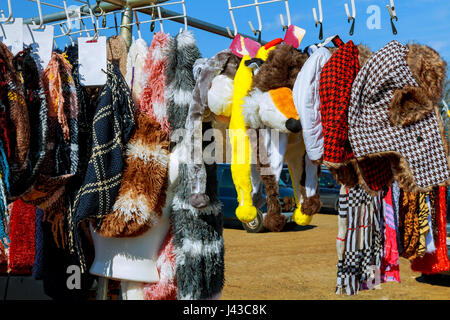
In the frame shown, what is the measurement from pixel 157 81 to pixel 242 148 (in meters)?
0.58

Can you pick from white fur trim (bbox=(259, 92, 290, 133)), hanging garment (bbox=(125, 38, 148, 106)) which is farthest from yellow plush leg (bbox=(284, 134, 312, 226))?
hanging garment (bbox=(125, 38, 148, 106))

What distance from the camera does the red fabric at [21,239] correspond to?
251 cm

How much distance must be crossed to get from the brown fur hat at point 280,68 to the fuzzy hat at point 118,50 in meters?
0.94

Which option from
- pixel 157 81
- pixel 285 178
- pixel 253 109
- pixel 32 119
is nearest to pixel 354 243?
pixel 253 109

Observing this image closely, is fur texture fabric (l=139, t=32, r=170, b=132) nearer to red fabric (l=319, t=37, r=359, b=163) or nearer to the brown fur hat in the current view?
the brown fur hat

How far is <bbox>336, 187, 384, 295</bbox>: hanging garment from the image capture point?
2270 mm

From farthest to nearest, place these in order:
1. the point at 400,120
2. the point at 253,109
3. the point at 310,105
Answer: the point at 253,109 → the point at 310,105 → the point at 400,120

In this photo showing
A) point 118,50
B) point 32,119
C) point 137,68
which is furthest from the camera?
point 118,50

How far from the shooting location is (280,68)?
1768 mm

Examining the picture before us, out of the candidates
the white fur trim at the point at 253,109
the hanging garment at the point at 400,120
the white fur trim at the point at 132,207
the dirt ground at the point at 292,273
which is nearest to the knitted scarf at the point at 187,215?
the white fur trim at the point at 132,207

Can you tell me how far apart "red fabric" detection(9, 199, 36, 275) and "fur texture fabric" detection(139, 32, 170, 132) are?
38.4 inches

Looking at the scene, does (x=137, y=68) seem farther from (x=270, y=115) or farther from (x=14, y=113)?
(x=270, y=115)

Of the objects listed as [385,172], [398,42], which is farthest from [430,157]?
[398,42]
